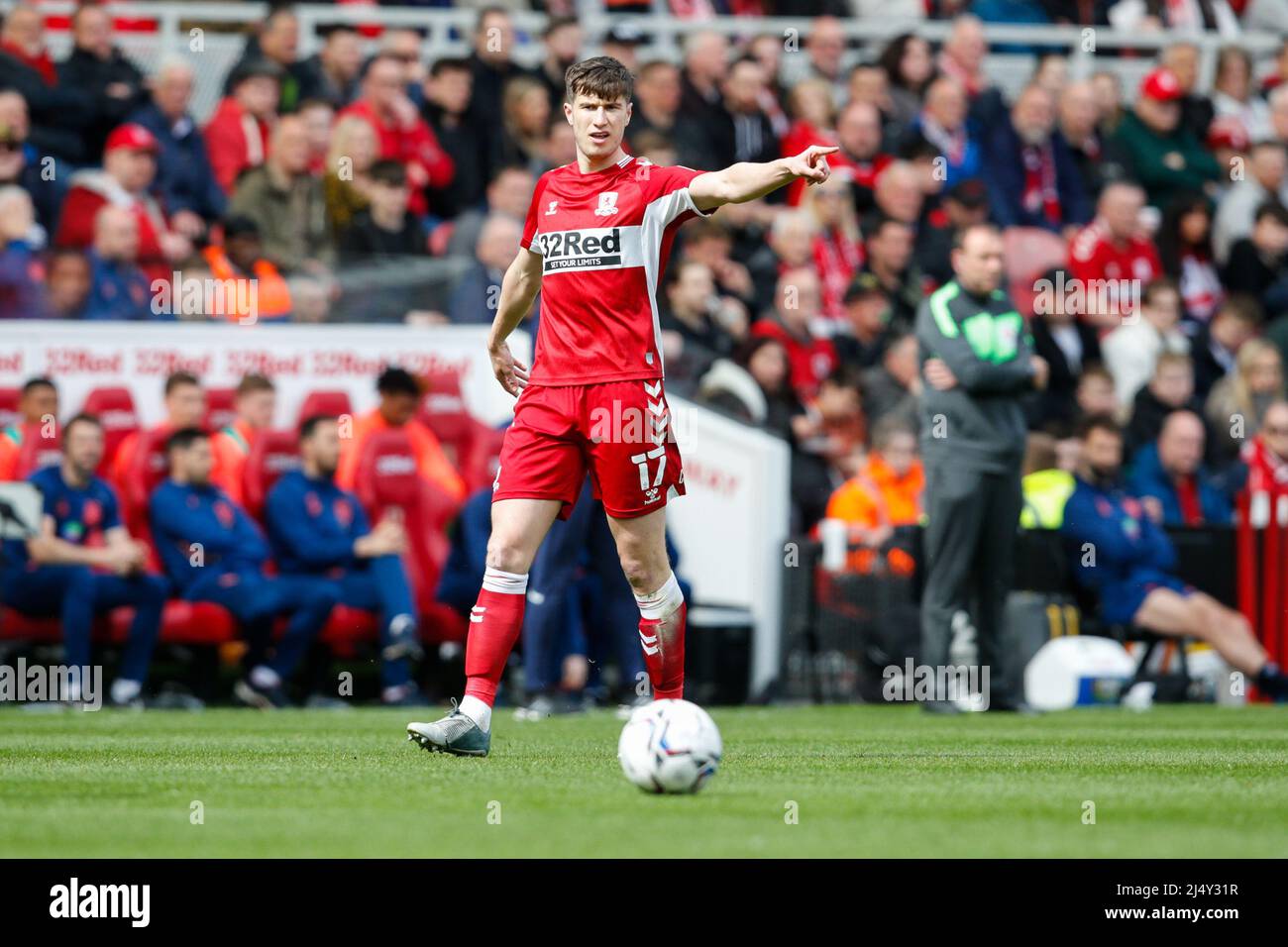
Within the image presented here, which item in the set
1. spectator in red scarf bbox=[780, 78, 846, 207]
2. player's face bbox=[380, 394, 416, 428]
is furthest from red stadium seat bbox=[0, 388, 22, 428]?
spectator in red scarf bbox=[780, 78, 846, 207]

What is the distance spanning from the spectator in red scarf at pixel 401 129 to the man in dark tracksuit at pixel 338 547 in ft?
12.0

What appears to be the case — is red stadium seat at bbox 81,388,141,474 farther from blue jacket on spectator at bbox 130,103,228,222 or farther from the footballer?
the footballer

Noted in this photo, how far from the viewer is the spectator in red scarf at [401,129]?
1817 centimetres

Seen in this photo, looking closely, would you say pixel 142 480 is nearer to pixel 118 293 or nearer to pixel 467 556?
pixel 118 293

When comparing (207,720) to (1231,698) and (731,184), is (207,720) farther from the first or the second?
(1231,698)

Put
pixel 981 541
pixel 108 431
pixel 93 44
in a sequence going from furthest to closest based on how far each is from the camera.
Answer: pixel 93 44 → pixel 108 431 → pixel 981 541

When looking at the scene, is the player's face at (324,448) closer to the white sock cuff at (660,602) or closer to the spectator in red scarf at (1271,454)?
the white sock cuff at (660,602)

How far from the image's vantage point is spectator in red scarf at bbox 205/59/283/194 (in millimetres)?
17734

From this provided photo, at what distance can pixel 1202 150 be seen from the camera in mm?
21844

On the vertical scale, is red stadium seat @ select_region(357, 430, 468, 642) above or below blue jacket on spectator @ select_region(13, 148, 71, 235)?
below

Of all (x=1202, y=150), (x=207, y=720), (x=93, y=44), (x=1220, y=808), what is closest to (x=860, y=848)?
(x=1220, y=808)

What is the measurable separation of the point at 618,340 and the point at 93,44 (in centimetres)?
1030

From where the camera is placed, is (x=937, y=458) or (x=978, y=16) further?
(x=978, y=16)

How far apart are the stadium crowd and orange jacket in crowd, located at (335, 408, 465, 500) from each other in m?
0.03
